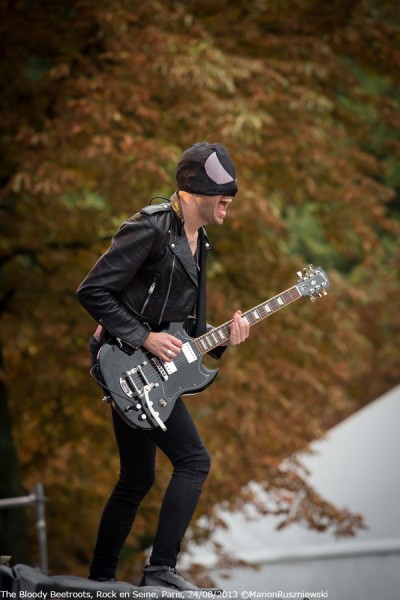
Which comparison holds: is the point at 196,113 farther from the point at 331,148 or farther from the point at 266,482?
the point at 266,482

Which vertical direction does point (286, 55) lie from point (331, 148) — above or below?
above

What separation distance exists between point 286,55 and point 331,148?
1039 millimetres

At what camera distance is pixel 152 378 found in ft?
12.9

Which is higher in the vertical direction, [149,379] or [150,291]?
[150,291]

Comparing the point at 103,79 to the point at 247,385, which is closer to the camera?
the point at 103,79

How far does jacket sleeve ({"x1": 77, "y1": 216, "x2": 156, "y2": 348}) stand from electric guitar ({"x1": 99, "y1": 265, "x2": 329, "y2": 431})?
0.10 m

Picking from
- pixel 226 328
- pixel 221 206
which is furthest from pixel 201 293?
pixel 221 206

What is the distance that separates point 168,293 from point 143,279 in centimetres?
13

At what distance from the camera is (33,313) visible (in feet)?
27.8

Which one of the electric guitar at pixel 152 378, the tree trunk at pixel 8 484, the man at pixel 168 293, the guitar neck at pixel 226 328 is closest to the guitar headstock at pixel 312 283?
the guitar neck at pixel 226 328

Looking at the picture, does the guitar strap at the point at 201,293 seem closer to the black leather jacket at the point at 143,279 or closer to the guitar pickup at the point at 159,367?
the black leather jacket at the point at 143,279

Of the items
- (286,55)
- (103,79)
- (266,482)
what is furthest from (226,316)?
(286,55)

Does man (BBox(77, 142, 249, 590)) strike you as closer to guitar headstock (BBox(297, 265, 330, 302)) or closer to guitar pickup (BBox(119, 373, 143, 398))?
guitar pickup (BBox(119, 373, 143, 398))

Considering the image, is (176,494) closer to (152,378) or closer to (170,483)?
(170,483)
